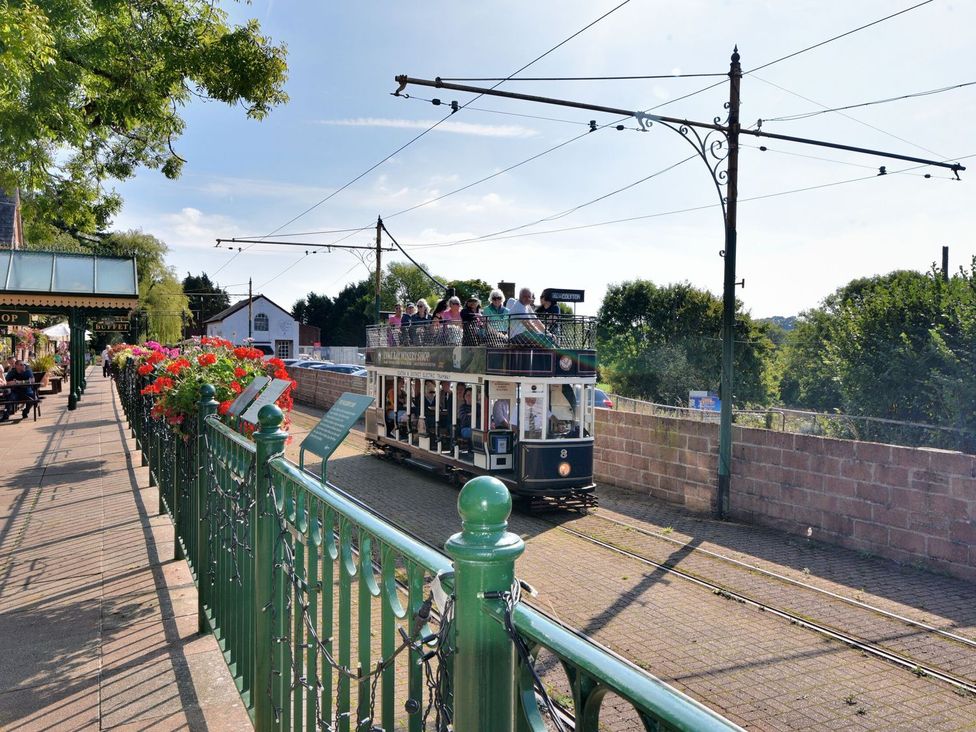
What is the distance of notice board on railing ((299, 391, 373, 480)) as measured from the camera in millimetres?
3301

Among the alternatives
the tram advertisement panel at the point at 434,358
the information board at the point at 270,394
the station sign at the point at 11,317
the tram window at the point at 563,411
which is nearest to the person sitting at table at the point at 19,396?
the station sign at the point at 11,317

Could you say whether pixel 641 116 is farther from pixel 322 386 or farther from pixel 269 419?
pixel 322 386

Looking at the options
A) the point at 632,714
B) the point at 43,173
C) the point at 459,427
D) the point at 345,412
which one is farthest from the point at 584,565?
the point at 43,173

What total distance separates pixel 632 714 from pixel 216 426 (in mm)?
3499

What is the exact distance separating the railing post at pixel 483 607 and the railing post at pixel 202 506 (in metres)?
3.94

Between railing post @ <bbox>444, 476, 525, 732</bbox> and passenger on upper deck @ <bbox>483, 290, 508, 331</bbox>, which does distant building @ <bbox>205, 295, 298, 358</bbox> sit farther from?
railing post @ <bbox>444, 476, 525, 732</bbox>

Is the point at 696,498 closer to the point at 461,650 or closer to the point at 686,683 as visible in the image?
the point at 686,683

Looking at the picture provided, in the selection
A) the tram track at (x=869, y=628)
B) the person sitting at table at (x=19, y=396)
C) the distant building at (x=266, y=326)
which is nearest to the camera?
the tram track at (x=869, y=628)

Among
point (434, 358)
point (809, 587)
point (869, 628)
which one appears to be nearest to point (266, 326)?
point (434, 358)

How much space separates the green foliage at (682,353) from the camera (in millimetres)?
44562

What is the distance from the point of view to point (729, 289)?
12906 millimetres

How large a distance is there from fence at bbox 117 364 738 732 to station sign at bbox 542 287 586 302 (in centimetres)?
880

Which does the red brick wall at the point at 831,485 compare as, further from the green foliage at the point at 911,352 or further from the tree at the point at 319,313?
the tree at the point at 319,313

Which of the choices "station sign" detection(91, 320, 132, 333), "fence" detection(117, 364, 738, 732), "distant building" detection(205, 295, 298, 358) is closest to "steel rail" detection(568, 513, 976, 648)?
"fence" detection(117, 364, 738, 732)
